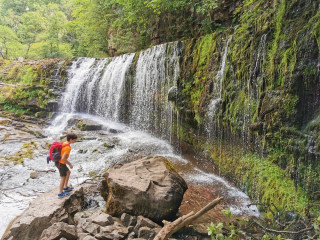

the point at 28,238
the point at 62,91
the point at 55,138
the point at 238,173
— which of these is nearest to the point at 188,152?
the point at 238,173

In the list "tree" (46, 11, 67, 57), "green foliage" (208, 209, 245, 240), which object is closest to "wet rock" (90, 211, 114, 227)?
"green foliage" (208, 209, 245, 240)

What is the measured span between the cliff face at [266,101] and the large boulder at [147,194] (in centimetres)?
203

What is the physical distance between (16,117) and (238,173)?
13.6 metres

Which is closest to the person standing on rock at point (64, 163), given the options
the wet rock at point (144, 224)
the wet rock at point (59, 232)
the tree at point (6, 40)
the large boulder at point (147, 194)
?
the large boulder at point (147, 194)

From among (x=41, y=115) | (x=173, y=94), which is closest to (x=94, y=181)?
(x=173, y=94)

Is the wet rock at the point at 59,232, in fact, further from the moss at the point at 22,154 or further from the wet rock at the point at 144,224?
the moss at the point at 22,154

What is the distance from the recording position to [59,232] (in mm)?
3523

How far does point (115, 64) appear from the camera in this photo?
13.5 meters

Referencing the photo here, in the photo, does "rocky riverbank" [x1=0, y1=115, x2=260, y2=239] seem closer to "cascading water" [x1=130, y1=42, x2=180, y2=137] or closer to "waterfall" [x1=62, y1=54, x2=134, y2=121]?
"cascading water" [x1=130, y1=42, x2=180, y2=137]

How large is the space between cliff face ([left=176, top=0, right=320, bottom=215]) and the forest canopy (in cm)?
258

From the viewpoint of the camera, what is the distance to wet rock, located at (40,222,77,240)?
138 inches

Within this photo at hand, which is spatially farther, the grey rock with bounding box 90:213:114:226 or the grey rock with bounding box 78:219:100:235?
the grey rock with bounding box 90:213:114:226

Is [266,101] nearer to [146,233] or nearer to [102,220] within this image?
[146,233]

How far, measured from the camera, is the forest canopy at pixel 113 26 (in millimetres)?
10609
